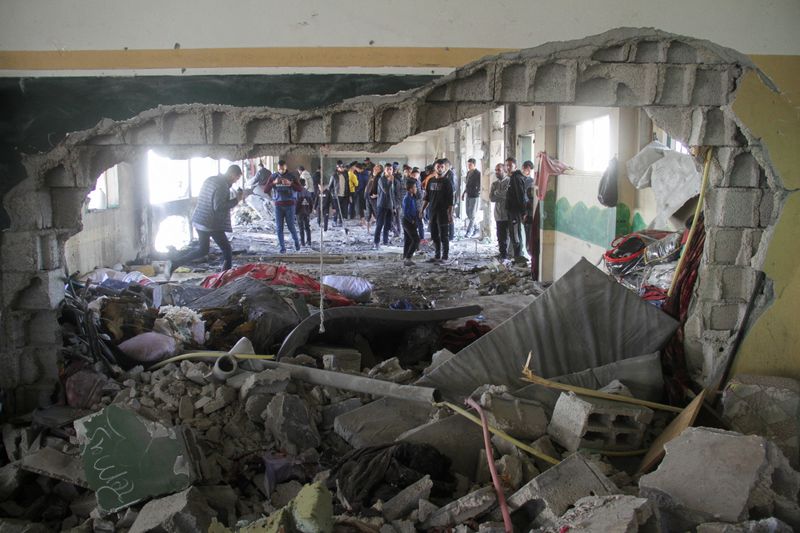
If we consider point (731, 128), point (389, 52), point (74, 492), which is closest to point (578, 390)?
point (731, 128)

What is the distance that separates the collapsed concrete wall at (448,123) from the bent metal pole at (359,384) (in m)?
1.71

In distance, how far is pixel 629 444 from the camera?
4773mm

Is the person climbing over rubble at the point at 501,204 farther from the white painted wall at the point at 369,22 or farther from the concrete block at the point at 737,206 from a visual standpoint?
the white painted wall at the point at 369,22

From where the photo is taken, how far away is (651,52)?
504 cm

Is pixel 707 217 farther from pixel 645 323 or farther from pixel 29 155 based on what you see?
pixel 29 155

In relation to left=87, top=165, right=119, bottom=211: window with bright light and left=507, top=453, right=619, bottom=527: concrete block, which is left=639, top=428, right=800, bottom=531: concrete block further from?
left=87, top=165, right=119, bottom=211: window with bright light

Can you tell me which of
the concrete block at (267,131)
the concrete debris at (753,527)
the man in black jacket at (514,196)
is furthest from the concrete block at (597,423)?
the man in black jacket at (514,196)

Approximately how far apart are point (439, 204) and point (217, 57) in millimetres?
8962

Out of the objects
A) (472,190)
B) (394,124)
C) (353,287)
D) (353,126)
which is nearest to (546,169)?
(353,287)

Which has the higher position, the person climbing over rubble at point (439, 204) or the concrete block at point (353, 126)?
the concrete block at point (353, 126)

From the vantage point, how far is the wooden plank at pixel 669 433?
4.52 m

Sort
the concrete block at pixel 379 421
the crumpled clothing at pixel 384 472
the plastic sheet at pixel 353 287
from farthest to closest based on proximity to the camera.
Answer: the plastic sheet at pixel 353 287
the concrete block at pixel 379 421
the crumpled clothing at pixel 384 472

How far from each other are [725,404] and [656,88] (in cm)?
234

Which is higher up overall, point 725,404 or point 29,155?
point 29,155
